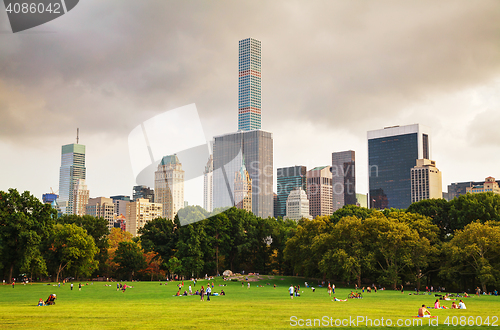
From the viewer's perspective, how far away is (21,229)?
6419 centimetres

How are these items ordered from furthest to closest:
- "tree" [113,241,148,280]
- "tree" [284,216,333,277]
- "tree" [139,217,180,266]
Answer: "tree" [139,217,180,266], "tree" [113,241,148,280], "tree" [284,216,333,277]

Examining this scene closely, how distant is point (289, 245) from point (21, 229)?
130 ft

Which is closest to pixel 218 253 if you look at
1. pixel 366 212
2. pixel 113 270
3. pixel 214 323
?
pixel 113 270

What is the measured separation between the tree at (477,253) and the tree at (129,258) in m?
53.0

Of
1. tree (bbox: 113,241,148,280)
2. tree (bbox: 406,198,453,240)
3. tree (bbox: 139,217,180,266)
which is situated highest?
tree (bbox: 406,198,453,240)

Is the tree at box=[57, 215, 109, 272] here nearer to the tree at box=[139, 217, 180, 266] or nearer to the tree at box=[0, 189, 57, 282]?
the tree at box=[139, 217, 180, 266]

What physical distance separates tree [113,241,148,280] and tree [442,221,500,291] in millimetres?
52951

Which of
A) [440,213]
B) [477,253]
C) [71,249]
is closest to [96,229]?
[71,249]

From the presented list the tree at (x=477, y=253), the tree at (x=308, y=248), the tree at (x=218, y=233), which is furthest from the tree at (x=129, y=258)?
the tree at (x=477, y=253)

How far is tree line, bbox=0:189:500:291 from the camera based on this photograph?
5884 centimetres

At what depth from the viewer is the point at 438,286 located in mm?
66750

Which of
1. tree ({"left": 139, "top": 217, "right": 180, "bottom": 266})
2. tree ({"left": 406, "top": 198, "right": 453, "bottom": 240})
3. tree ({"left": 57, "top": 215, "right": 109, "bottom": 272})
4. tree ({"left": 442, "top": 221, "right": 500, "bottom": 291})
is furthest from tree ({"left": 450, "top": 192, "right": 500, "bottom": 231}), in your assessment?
tree ({"left": 57, "top": 215, "right": 109, "bottom": 272})

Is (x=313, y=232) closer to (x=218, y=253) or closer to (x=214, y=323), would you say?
(x=218, y=253)

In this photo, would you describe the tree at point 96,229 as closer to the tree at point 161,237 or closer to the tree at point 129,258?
the tree at point 129,258
